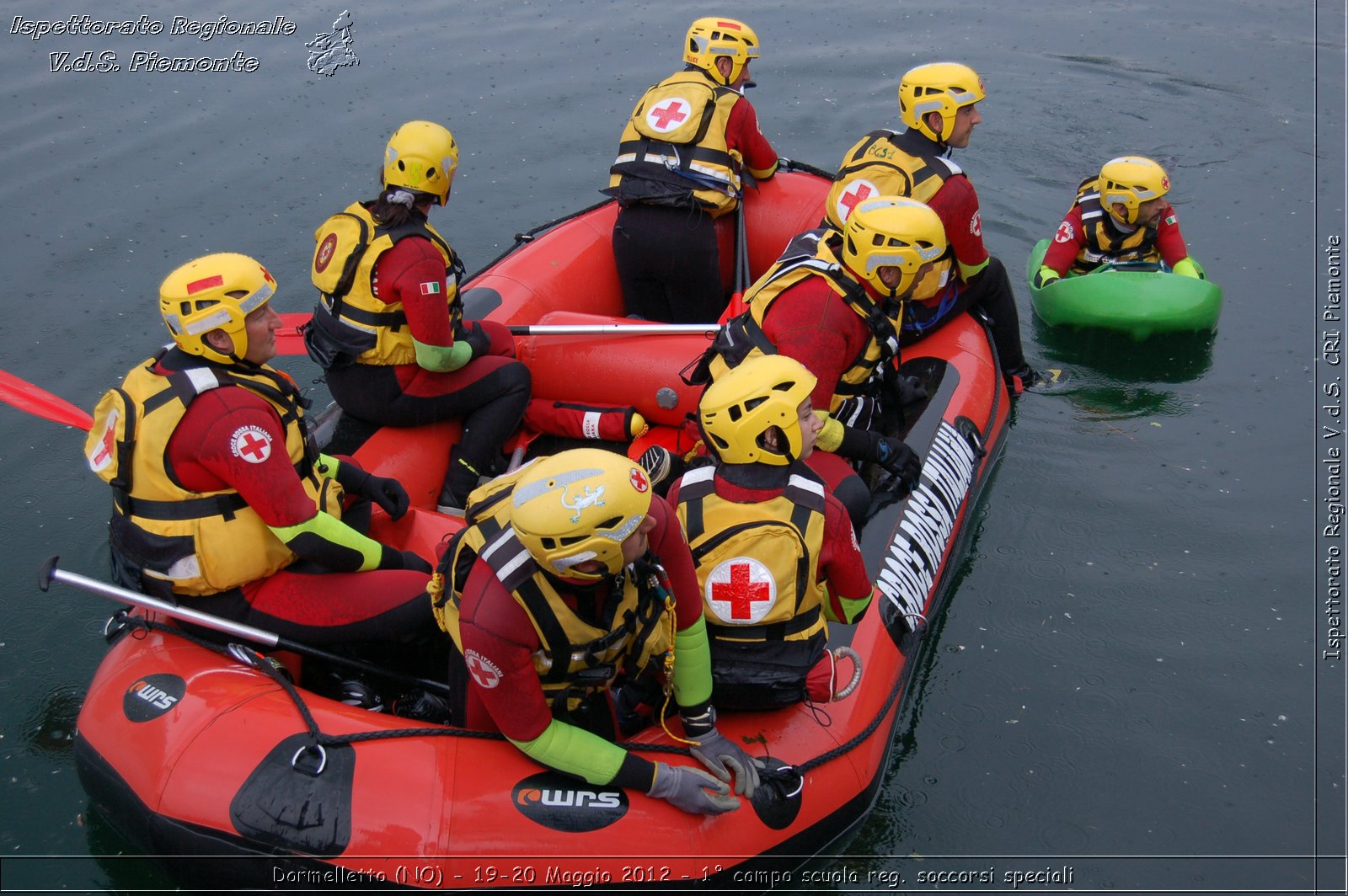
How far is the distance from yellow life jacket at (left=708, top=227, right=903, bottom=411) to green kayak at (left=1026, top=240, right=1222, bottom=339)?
2.35 metres

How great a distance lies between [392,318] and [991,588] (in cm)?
271

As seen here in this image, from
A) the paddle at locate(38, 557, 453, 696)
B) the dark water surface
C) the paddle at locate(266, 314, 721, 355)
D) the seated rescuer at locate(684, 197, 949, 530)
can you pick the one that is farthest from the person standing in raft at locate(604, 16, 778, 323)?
the paddle at locate(38, 557, 453, 696)

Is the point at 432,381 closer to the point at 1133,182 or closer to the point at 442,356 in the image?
the point at 442,356

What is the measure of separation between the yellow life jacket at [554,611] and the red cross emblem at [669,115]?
2.79 metres

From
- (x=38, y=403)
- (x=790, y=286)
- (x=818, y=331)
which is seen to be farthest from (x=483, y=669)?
(x=38, y=403)

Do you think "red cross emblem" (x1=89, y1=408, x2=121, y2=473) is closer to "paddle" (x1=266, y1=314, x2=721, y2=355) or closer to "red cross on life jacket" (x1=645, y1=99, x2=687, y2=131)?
"paddle" (x1=266, y1=314, x2=721, y2=355)

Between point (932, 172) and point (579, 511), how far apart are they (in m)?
2.85

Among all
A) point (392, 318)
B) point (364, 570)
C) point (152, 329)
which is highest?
point (392, 318)

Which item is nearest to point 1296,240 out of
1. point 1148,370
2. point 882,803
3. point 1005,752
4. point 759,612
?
point 1148,370

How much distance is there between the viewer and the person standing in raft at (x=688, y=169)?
17.5 feet

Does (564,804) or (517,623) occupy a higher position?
(517,623)

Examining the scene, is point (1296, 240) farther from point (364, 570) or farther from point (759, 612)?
point (364, 570)

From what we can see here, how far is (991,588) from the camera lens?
486 centimetres

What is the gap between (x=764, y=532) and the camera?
10.1ft
